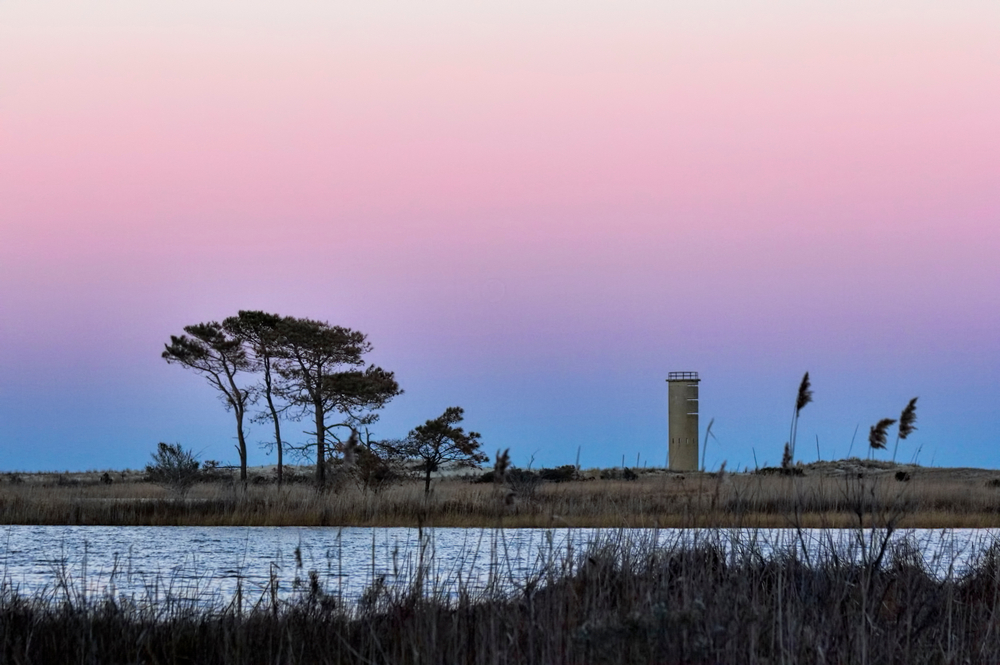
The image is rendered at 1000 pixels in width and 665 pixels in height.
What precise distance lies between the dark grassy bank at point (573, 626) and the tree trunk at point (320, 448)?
27.8 meters

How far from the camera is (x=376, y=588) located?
597 cm

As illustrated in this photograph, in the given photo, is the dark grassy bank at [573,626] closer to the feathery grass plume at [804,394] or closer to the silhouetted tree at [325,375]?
the feathery grass plume at [804,394]

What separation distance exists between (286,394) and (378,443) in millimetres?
4275

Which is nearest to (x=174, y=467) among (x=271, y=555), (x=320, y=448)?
(x=320, y=448)

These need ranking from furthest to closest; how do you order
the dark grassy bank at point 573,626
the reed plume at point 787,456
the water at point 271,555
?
the water at point 271,555, the reed plume at point 787,456, the dark grassy bank at point 573,626

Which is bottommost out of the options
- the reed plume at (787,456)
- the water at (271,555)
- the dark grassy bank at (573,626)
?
the water at (271,555)

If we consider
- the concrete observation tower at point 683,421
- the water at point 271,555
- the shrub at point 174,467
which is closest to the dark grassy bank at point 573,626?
the water at point 271,555

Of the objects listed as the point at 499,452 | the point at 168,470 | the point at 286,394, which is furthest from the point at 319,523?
the point at 499,452

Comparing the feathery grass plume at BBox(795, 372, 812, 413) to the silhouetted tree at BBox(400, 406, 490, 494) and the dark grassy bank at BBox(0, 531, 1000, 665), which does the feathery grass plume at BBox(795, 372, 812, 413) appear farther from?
the silhouetted tree at BBox(400, 406, 490, 494)

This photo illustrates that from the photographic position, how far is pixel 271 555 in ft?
53.8

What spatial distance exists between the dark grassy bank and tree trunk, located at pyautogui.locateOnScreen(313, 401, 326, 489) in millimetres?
27779

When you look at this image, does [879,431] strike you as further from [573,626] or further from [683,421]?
[683,421]

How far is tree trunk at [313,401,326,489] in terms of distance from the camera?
3472 cm

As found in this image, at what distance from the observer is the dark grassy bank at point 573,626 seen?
462 centimetres
